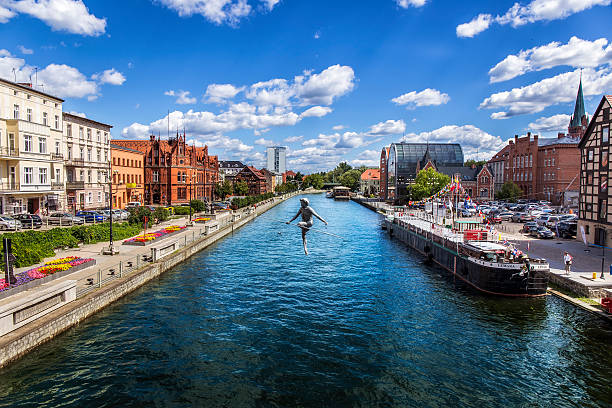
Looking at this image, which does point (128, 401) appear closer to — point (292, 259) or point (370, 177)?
point (292, 259)

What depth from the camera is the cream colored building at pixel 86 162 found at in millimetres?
49125

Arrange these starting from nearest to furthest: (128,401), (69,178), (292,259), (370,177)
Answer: (128,401) → (292,259) → (69,178) → (370,177)

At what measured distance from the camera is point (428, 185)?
82.2 metres

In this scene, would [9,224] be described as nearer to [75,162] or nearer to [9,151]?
[9,151]

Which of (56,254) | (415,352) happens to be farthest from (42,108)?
(415,352)

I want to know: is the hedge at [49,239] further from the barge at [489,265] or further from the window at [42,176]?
the barge at [489,265]

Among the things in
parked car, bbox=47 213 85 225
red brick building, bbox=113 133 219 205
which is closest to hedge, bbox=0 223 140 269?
parked car, bbox=47 213 85 225

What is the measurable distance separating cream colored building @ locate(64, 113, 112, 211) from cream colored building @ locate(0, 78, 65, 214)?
244 cm

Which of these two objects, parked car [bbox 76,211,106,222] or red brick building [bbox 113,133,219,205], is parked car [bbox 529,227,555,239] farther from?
red brick building [bbox 113,133,219,205]

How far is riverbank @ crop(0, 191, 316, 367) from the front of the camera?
49.4ft

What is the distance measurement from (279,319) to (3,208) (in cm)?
3517

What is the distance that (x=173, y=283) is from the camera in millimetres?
27359

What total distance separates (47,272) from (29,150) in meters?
25.8

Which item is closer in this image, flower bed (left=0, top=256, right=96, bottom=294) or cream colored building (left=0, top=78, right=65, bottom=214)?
flower bed (left=0, top=256, right=96, bottom=294)
